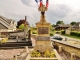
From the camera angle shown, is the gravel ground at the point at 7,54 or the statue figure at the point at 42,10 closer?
the gravel ground at the point at 7,54

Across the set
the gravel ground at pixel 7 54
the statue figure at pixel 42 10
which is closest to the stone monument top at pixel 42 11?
the statue figure at pixel 42 10

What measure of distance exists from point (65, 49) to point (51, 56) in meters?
5.12

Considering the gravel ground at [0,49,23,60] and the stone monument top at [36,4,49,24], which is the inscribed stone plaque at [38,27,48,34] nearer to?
the stone monument top at [36,4,49,24]

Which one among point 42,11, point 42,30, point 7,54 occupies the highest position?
point 42,11

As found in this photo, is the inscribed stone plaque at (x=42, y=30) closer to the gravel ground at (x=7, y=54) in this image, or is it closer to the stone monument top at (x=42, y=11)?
the stone monument top at (x=42, y=11)

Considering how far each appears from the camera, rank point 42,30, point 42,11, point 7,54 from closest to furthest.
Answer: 1. point 42,30
2. point 42,11
3. point 7,54

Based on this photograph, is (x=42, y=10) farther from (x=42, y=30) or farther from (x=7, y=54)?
(x=7, y=54)

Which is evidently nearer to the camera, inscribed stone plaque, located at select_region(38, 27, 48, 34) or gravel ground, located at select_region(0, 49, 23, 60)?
gravel ground, located at select_region(0, 49, 23, 60)

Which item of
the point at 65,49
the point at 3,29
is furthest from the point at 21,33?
the point at 65,49

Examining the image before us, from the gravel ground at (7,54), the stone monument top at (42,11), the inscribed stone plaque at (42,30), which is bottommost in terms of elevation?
the gravel ground at (7,54)

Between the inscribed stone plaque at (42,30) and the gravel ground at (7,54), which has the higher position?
the inscribed stone plaque at (42,30)

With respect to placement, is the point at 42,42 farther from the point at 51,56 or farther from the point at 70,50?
the point at 70,50

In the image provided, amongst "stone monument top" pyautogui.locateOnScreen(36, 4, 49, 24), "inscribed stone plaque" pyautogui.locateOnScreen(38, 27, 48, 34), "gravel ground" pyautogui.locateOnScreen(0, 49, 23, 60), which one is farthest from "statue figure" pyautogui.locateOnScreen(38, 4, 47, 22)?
"gravel ground" pyautogui.locateOnScreen(0, 49, 23, 60)

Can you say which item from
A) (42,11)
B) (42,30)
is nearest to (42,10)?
(42,11)
